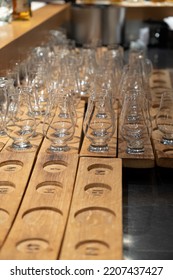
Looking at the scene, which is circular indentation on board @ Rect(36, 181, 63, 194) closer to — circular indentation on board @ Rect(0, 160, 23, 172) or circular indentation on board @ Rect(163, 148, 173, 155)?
circular indentation on board @ Rect(0, 160, 23, 172)

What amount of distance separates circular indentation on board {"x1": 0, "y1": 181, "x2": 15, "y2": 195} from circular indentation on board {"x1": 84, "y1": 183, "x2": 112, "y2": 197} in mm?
205

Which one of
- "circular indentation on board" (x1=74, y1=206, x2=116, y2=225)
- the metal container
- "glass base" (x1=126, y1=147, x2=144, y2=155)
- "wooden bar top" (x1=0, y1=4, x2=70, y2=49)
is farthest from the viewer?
the metal container

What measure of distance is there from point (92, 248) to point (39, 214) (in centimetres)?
18

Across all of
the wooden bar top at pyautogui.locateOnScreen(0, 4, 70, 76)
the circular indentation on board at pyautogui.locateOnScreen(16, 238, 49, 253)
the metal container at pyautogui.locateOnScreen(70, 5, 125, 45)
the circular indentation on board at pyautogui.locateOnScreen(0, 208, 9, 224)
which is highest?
the wooden bar top at pyautogui.locateOnScreen(0, 4, 70, 76)

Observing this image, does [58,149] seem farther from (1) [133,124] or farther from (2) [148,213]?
(2) [148,213]

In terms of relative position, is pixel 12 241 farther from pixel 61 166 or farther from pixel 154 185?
pixel 154 185

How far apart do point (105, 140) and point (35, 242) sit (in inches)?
23.3

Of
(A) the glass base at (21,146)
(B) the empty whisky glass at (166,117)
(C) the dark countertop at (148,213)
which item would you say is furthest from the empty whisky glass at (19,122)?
(B) the empty whisky glass at (166,117)

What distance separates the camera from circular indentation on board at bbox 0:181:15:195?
1223mm

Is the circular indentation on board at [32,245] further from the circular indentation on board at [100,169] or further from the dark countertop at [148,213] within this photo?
the circular indentation on board at [100,169]

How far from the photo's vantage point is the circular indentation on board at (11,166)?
1.34 meters

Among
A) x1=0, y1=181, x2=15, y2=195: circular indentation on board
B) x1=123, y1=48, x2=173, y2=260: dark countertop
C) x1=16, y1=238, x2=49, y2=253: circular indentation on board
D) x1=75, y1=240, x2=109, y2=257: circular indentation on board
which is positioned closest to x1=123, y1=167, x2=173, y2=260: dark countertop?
x1=123, y1=48, x2=173, y2=260: dark countertop

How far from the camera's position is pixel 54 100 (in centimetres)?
150
